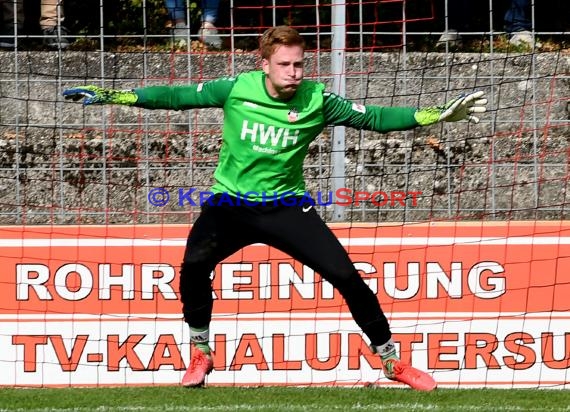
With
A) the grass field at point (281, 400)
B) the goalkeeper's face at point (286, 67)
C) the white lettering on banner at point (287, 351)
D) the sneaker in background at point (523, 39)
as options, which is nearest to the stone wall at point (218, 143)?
the sneaker in background at point (523, 39)

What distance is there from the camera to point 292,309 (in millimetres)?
8977

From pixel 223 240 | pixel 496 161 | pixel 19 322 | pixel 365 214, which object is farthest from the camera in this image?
pixel 496 161

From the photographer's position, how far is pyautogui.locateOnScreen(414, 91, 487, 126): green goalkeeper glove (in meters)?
7.32

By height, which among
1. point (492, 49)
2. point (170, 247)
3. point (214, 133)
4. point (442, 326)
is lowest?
point (442, 326)

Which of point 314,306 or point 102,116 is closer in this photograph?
point 314,306

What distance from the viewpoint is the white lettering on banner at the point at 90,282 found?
353 inches

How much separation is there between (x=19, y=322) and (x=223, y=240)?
2.27 m

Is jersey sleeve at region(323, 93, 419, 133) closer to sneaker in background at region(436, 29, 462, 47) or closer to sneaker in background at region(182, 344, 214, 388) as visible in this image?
sneaker in background at region(182, 344, 214, 388)

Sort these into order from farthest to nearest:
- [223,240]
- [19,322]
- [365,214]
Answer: [365,214] → [19,322] → [223,240]

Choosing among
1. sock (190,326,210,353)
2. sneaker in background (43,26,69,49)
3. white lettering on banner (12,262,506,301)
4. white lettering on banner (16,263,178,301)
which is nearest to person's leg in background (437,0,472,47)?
white lettering on banner (12,262,506,301)

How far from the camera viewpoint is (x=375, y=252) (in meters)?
8.98

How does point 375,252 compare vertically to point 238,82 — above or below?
below

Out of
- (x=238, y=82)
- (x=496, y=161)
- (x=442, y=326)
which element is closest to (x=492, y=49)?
(x=496, y=161)

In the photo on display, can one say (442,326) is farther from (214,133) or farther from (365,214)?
(214,133)
